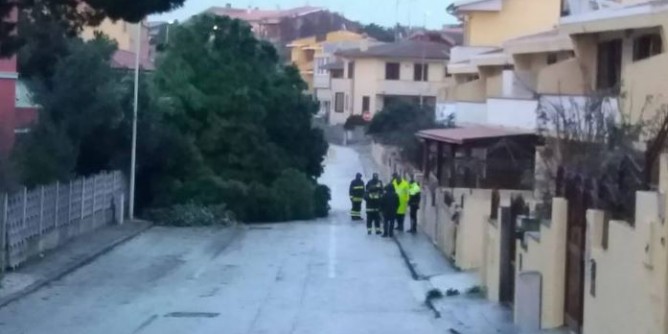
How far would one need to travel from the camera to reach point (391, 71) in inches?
4417

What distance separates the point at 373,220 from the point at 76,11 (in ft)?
81.0

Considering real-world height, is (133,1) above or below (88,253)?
above

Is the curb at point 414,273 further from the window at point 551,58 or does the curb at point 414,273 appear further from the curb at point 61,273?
the curb at point 61,273

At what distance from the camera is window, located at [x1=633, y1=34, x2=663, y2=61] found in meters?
31.8

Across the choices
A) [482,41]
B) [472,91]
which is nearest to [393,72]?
[482,41]

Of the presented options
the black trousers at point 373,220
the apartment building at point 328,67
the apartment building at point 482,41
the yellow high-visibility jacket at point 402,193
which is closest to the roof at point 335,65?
the apartment building at point 328,67

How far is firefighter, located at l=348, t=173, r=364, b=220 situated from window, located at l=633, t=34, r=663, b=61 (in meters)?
20.2

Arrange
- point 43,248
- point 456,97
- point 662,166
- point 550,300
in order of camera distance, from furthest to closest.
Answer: point 456,97 < point 43,248 < point 550,300 < point 662,166

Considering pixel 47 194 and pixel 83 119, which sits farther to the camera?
pixel 83 119

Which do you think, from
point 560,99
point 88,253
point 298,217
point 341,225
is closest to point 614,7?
point 560,99

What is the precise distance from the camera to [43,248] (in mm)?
38219

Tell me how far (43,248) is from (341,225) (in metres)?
18.2

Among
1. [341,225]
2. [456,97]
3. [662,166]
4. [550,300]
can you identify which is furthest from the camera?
[456,97]

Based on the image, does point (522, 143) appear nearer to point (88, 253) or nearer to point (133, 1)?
point (88, 253)
